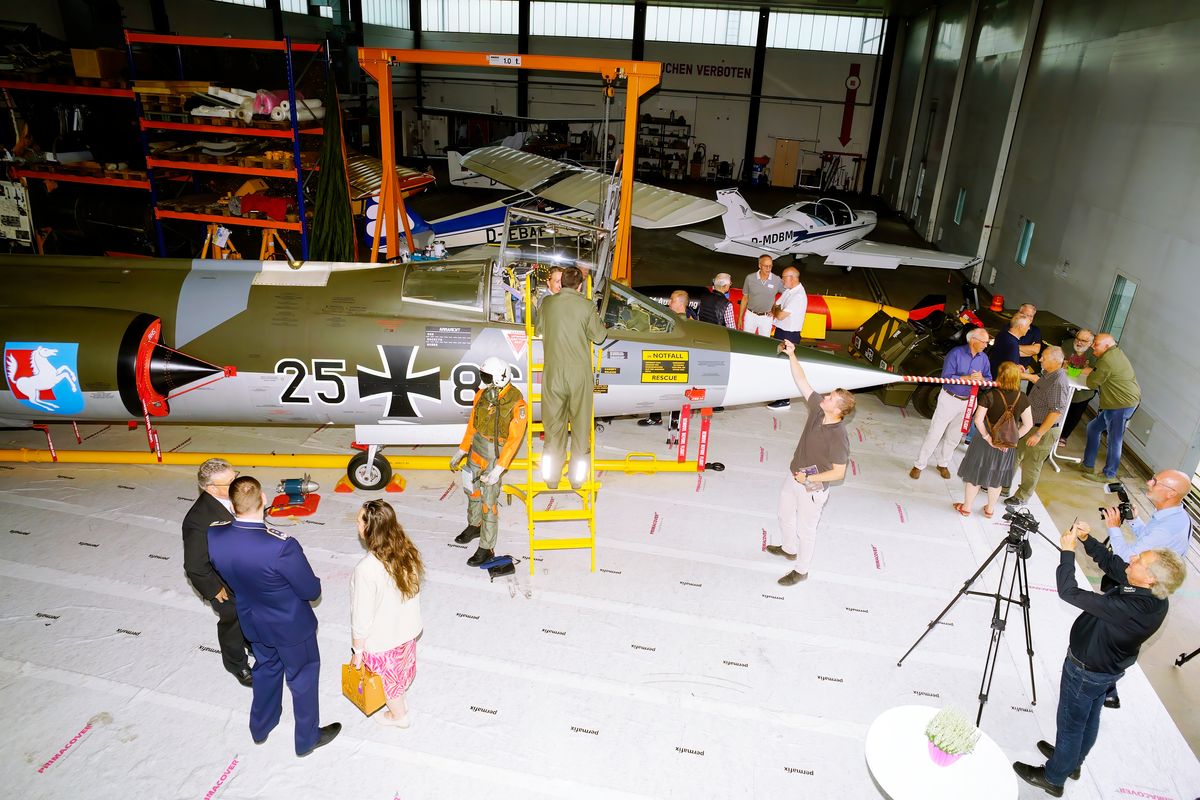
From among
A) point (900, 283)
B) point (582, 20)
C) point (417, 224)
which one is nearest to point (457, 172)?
point (417, 224)

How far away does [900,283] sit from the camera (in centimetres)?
1892

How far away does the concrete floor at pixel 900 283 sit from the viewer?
19.6 ft

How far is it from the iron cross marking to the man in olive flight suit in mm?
1435

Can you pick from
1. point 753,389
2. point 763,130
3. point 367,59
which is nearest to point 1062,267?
point 753,389

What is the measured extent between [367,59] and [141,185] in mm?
5357

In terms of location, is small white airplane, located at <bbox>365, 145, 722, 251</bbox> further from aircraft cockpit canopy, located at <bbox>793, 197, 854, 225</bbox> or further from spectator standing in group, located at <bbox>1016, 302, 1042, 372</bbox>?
spectator standing in group, located at <bbox>1016, 302, 1042, 372</bbox>

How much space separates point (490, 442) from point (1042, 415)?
5.87 m

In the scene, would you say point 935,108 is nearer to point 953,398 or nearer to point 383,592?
point 953,398

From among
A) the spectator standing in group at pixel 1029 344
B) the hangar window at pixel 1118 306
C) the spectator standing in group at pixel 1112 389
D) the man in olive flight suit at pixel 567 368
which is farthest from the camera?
the hangar window at pixel 1118 306

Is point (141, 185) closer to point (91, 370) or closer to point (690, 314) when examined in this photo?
point (91, 370)

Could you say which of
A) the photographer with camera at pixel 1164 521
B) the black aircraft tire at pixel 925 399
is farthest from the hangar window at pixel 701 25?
the photographer with camera at pixel 1164 521

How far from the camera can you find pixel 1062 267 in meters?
13.6

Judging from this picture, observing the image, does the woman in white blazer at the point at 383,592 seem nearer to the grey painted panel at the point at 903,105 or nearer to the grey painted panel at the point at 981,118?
the grey painted panel at the point at 981,118

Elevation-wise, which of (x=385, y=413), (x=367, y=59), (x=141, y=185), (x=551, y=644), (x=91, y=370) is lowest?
(x=551, y=644)
